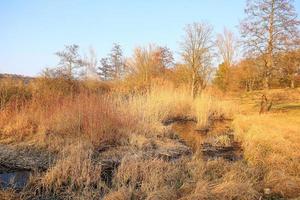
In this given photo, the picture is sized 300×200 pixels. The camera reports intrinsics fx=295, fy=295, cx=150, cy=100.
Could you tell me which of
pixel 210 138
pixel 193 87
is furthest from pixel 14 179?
pixel 193 87

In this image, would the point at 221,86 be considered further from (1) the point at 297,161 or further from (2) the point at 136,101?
(1) the point at 297,161

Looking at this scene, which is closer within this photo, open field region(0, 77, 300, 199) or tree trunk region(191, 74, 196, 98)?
open field region(0, 77, 300, 199)

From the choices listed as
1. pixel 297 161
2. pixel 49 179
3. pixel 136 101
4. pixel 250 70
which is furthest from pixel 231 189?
pixel 250 70

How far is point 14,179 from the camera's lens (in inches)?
195

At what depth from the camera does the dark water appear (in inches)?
178

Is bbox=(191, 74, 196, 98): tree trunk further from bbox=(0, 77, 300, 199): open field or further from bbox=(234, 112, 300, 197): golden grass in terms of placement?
bbox=(234, 112, 300, 197): golden grass

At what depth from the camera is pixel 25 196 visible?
13.6ft

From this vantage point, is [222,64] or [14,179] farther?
[222,64]

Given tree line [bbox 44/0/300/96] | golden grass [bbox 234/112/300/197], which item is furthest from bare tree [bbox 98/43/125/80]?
golden grass [bbox 234/112/300/197]

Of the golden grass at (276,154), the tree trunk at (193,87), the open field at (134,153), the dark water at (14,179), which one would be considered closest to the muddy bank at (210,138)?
the open field at (134,153)

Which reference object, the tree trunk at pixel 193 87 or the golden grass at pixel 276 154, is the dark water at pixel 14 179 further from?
the tree trunk at pixel 193 87

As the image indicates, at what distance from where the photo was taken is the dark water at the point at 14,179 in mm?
4527

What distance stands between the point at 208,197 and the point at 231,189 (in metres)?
0.40

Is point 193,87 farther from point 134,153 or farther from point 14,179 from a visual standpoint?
point 14,179
